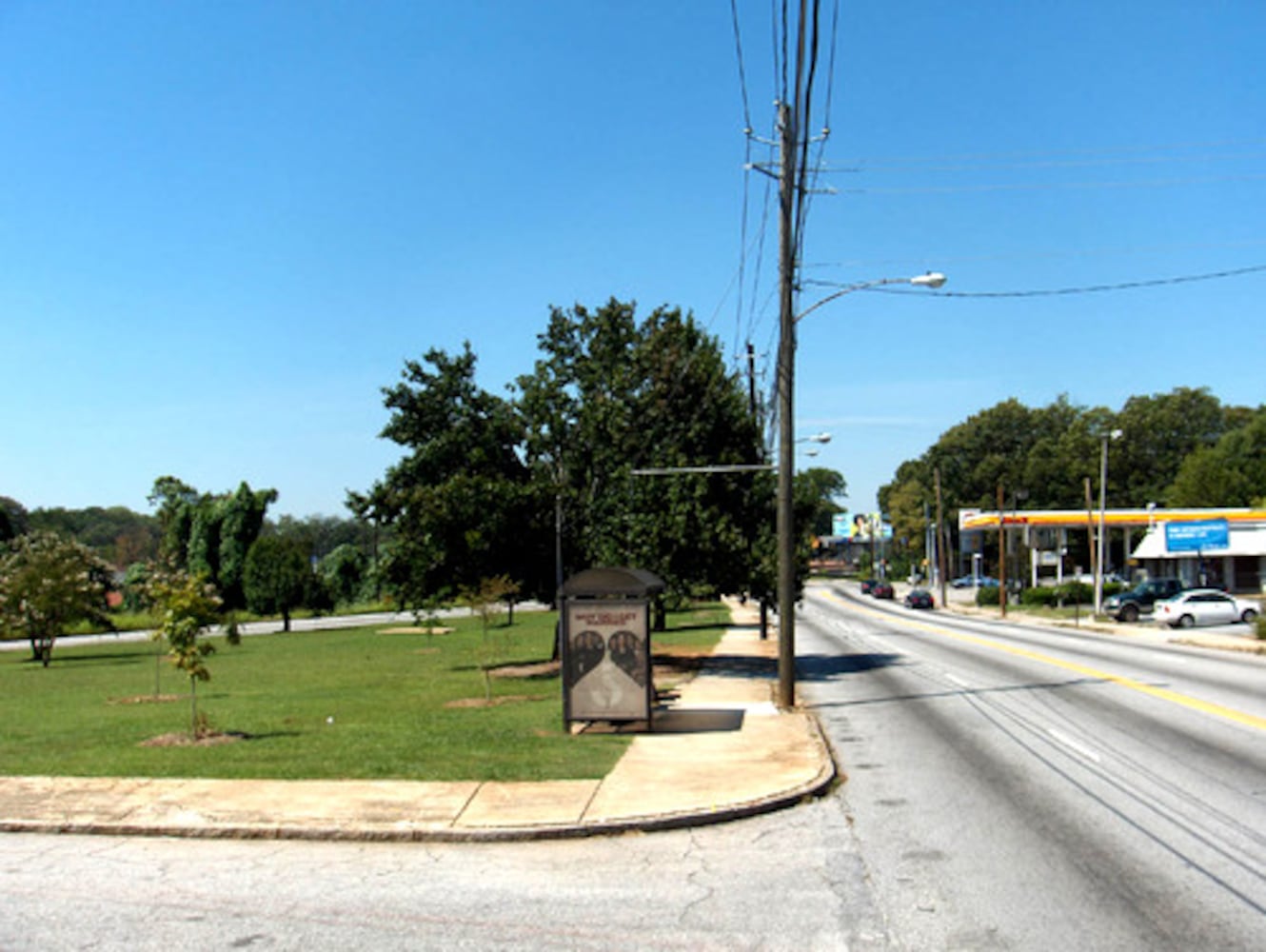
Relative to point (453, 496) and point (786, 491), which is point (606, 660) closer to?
point (786, 491)

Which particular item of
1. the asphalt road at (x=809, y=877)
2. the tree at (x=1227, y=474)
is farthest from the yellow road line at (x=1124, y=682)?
the tree at (x=1227, y=474)

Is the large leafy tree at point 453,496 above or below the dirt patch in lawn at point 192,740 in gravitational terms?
above

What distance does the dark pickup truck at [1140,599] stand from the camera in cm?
5394

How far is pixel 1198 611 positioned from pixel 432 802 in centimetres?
4307

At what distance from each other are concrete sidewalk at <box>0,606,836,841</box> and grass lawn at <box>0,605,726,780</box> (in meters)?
0.61

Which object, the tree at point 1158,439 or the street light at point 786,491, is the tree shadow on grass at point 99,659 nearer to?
the street light at point 786,491

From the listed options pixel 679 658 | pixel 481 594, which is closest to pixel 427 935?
pixel 481 594

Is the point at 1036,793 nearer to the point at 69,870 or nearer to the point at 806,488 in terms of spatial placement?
the point at 69,870

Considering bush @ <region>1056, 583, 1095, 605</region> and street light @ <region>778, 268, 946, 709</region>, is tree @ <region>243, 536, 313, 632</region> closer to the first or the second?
bush @ <region>1056, 583, 1095, 605</region>

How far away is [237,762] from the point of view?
13.2 meters

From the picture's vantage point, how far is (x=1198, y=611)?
4622 cm

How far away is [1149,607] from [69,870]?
5633cm

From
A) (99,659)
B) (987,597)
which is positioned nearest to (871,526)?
(987,597)

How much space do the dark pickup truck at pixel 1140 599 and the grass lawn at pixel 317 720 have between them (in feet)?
82.2
